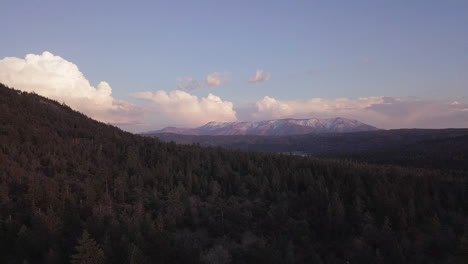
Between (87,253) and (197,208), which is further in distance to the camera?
(197,208)

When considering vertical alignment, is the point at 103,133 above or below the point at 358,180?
above

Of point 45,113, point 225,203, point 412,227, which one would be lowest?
point 412,227

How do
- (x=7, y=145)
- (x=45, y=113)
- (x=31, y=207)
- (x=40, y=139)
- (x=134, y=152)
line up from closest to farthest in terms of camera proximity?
(x=31, y=207) → (x=7, y=145) → (x=40, y=139) → (x=134, y=152) → (x=45, y=113)

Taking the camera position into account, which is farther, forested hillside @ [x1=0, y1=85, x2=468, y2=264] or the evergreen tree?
forested hillside @ [x1=0, y1=85, x2=468, y2=264]

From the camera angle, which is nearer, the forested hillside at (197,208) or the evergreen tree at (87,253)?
the evergreen tree at (87,253)

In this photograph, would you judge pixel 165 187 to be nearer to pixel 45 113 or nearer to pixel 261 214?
pixel 261 214

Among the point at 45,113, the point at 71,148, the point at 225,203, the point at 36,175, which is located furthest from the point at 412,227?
the point at 45,113

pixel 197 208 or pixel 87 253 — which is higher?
pixel 87 253

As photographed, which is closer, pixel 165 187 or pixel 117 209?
pixel 117 209
